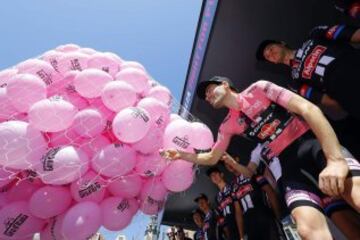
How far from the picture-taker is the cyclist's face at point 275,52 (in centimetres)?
231

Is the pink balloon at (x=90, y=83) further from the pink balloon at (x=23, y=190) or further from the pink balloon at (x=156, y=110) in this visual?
the pink balloon at (x=23, y=190)

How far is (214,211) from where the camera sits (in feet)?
13.7

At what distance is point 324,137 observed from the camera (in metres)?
1.36

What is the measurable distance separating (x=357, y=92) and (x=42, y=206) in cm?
263

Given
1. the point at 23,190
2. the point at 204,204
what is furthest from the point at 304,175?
the point at 204,204

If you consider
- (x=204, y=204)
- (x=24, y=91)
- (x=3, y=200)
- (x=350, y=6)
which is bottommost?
(x=204, y=204)

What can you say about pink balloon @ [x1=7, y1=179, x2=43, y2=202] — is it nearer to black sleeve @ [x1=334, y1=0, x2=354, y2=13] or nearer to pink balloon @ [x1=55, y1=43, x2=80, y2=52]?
pink balloon @ [x1=55, y1=43, x2=80, y2=52]

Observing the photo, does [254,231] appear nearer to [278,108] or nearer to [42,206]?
[278,108]

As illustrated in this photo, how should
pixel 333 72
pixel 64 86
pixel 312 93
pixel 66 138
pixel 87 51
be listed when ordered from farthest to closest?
1. pixel 87 51
2. pixel 64 86
3. pixel 66 138
4. pixel 312 93
5. pixel 333 72

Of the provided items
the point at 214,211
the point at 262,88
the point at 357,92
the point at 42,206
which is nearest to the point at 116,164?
the point at 42,206

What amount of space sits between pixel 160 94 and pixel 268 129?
61.0 inches

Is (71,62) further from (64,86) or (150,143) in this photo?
(150,143)

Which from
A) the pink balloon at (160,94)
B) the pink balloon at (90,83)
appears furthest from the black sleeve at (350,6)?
the pink balloon at (90,83)

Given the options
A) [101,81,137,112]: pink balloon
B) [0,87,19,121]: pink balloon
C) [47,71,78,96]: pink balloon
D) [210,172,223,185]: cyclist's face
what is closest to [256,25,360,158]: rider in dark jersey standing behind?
[101,81,137,112]: pink balloon
